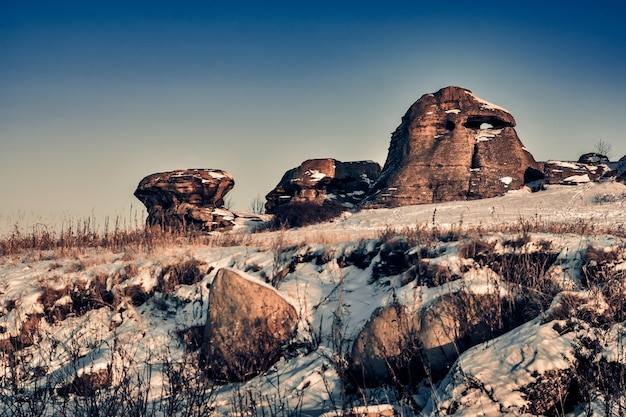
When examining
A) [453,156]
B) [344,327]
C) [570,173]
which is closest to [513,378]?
[344,327]

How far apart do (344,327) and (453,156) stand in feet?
72.9

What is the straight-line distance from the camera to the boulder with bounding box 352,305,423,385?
5574 mm

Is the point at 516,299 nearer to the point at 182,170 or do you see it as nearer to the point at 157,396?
the point at 157,396

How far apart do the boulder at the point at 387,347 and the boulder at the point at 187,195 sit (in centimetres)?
2094

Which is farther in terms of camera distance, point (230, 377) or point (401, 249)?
point (401, 249)

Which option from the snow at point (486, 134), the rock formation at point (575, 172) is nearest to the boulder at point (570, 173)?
the rock formation at point (575, 172)

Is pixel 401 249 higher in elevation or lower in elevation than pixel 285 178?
lower

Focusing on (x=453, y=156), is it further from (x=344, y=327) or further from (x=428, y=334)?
(x=428, y=334)

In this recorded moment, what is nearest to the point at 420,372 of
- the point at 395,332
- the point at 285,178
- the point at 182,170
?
the point at 395,332

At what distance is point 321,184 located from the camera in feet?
100

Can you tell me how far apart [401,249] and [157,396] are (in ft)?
16.5

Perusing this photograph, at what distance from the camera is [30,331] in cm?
885

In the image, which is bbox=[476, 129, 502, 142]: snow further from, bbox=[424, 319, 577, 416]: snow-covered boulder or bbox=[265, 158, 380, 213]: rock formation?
bbox=[424, 319, 577, 416]: snow-covered boulder

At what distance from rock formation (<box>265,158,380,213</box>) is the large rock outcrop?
98.5 inches
